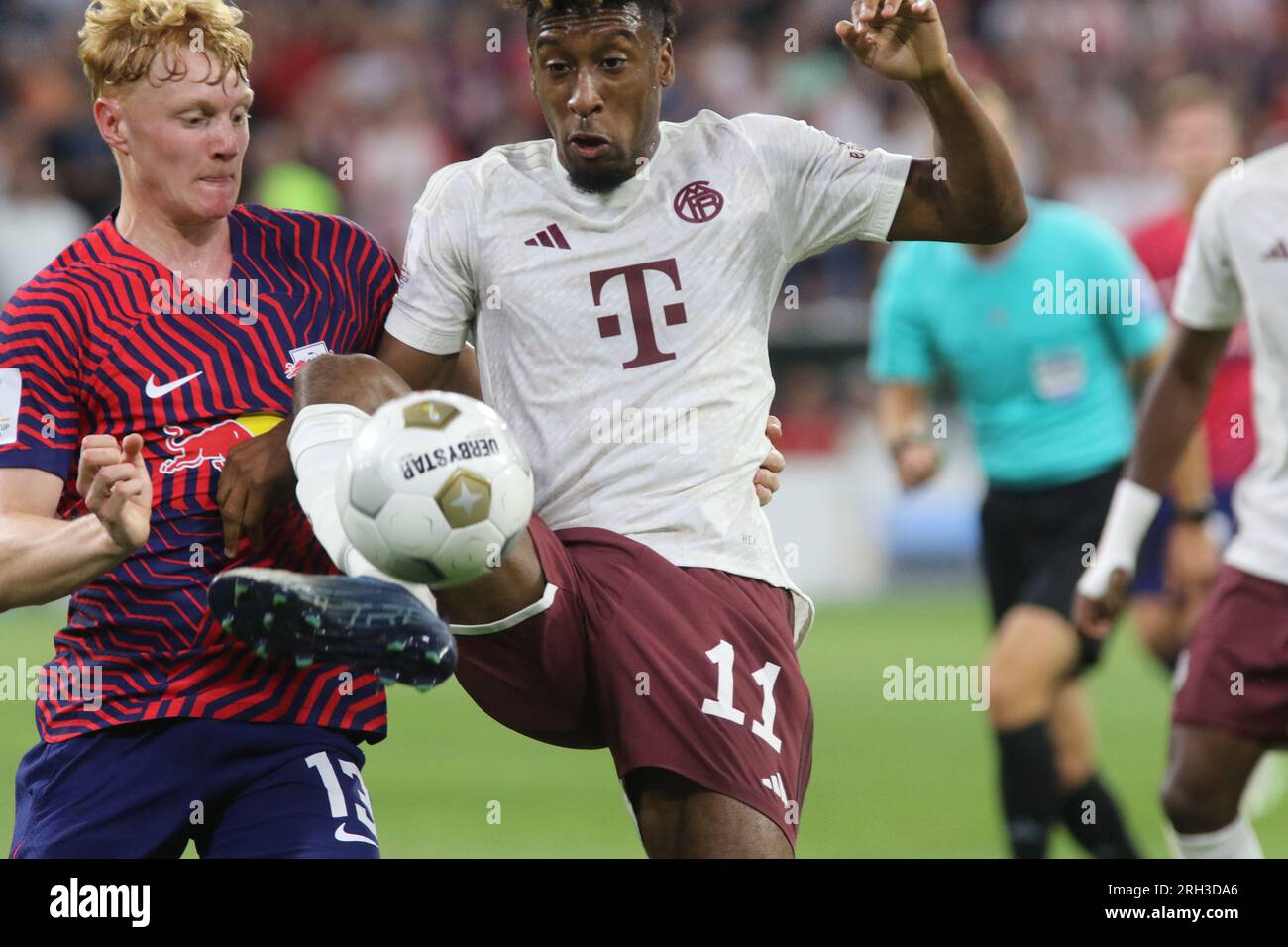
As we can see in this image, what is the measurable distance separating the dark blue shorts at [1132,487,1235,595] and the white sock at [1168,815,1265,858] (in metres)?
3.17

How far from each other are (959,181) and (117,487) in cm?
177

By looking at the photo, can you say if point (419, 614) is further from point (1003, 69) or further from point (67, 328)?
point (1003, 69)

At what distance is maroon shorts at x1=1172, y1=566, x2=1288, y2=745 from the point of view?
4.77 metres

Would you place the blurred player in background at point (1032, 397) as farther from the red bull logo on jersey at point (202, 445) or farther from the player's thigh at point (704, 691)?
the red bull logo on jersey at point (202, 445)

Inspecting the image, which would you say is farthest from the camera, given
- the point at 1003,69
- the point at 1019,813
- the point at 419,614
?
Result: the point at 1003,69

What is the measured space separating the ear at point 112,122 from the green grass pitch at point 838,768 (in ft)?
11.1

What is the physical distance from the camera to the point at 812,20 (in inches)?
636

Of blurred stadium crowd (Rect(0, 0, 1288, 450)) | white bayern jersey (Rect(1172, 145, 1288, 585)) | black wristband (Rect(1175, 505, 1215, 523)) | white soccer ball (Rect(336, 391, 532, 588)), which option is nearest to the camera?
white soccer ball (Rect(336, 391, 532, 588))

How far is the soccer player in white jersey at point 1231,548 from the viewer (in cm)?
479

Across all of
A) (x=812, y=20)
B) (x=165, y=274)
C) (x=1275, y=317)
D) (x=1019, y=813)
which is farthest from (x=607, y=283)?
(x=812, y=20)

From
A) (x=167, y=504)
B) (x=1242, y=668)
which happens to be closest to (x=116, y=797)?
(x=167, y=504)

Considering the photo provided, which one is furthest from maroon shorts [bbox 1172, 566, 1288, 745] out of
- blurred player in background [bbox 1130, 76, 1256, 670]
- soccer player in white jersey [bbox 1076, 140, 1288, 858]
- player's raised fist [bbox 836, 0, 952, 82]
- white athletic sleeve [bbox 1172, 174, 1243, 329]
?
blurred player in background [bbox 1130, 76, 1256, 670]

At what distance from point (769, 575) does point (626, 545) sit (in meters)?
0.34

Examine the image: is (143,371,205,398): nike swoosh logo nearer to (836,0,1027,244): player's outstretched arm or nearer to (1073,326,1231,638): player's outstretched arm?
(836,0,1027,244): player's outstretched arm
